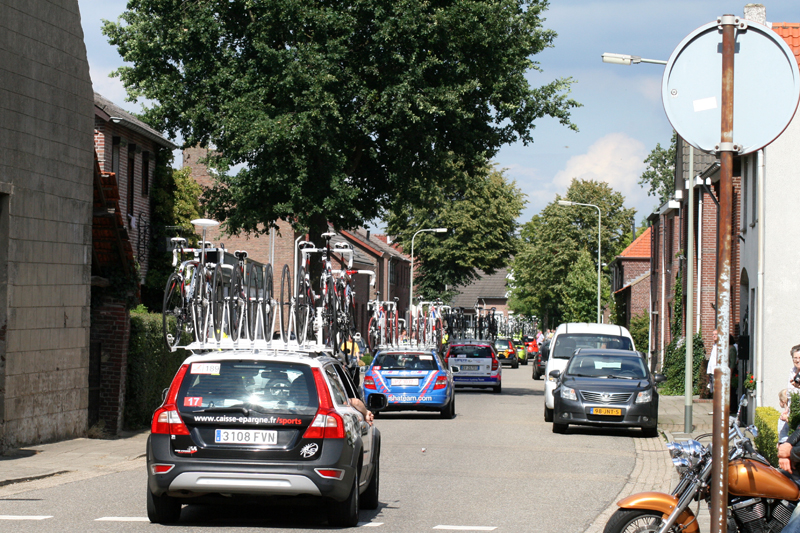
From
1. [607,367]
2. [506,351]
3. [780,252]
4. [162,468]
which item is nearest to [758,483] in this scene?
[162,468]

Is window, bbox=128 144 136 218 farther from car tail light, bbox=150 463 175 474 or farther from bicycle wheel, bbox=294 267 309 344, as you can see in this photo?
Answer: car tail light, bbox=150 463 175 474

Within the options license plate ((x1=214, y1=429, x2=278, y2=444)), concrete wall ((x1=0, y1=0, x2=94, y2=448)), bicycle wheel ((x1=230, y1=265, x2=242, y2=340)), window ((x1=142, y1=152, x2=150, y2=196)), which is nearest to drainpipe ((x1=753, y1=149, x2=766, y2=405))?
bicycle wheel ((x1=230, y1=265, x2=242, y2=340))

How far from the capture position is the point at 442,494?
443 inches

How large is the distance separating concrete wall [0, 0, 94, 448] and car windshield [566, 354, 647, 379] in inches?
364

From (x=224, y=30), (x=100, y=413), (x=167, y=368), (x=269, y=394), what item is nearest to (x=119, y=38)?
(x=224, y=30)

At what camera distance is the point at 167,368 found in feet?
67.1

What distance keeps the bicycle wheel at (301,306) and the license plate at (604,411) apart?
20.0ft

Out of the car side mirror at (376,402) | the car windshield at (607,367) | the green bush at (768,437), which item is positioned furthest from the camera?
the car windshield at (607,367)

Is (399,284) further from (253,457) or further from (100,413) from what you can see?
(253,457)

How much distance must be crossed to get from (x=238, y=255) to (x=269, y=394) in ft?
21.2

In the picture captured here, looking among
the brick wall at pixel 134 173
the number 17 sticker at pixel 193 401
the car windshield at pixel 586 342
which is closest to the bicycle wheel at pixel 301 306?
Answer: the number 17 sticker at pixel 193 401

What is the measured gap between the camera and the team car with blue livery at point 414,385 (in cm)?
2244

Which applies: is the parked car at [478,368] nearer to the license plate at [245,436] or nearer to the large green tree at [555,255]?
the license plate at [245,436]

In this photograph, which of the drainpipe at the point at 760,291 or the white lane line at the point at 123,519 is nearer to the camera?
the white lane line at the point at 123,519
